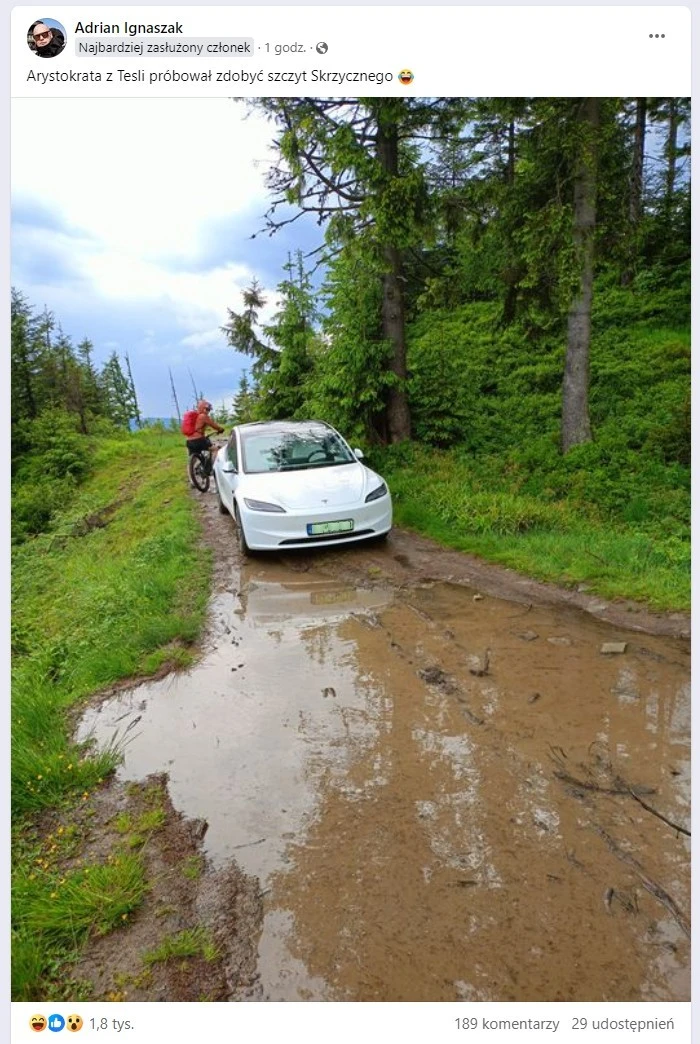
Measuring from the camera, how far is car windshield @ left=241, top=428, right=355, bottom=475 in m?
8.26

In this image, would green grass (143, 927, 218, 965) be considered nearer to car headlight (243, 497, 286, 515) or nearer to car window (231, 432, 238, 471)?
car headlight (243, 497, 286, 515)

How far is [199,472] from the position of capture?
1338 cm

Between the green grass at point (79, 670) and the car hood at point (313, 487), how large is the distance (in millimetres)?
1291

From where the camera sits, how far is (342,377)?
11.0 m

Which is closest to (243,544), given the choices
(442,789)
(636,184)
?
(442,789)

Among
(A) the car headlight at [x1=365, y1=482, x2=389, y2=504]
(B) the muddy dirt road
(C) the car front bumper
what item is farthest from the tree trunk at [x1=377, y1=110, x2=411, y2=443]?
(B) the muddy dirt road

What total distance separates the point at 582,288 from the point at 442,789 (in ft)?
29.8

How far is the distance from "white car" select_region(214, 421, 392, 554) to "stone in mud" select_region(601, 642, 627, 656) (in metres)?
3.39

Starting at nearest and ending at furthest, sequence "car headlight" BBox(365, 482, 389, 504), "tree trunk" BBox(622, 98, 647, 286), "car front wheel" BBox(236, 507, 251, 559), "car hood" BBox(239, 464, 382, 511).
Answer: "car hood" BBox(239, 464, 382, 511), "car headlight" BBox(365, 482, 389, 504), "car front wheel" BBox(236, 507, 251, 559), "tree trunk" BBox(622, 98, 647, 286)

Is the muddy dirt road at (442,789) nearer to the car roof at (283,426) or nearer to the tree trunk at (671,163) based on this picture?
the car roof at (283,426)

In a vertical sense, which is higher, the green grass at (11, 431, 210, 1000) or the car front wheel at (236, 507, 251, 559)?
the car front wheel at (236, 507, 251, 559)
